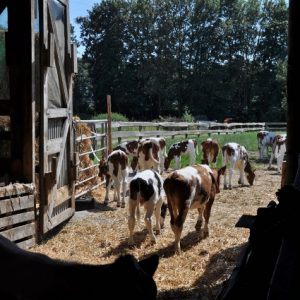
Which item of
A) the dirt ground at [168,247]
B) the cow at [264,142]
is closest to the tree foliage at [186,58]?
the cow at [264,142]

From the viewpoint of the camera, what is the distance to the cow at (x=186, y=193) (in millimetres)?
8484

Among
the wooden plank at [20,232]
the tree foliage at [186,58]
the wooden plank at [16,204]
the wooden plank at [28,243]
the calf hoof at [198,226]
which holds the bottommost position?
the calf hoof at [198,226]

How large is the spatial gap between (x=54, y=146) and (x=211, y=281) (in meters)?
3.50

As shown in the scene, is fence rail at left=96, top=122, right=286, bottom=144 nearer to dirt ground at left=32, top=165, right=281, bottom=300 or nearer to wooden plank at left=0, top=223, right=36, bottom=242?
dirt ground at left=32, top=165, right=281, bottom=300

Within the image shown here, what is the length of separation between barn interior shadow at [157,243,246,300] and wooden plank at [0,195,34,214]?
2.49 metres

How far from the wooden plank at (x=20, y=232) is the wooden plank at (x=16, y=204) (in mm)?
278

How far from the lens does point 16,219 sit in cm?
729

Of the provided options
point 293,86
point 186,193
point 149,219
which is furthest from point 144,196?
point 293,86

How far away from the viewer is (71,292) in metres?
2.36

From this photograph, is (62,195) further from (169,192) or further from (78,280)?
(78,280)

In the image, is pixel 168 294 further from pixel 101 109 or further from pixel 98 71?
pixel 98 71

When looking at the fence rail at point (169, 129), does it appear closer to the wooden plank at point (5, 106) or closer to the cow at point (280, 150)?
the cow at point (280, 150)

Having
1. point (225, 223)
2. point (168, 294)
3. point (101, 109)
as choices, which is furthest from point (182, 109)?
point (168, 294)

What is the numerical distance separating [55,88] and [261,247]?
277 inches
